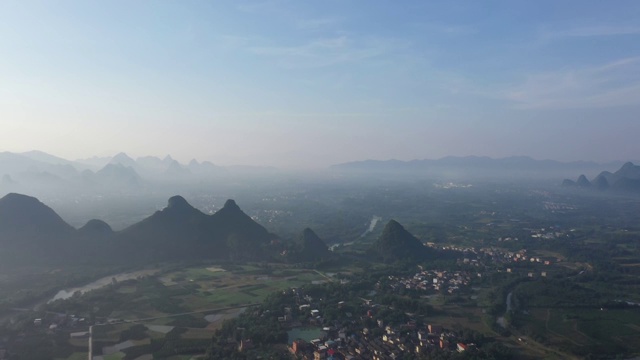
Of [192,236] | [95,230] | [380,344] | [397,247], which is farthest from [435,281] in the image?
[95,230]

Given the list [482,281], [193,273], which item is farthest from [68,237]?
[482,281]

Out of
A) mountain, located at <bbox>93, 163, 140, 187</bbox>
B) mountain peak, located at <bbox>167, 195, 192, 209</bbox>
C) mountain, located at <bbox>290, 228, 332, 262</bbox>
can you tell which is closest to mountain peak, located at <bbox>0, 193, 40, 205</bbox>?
mountain peak, located at <bbox>167, 195, 192, 209</bbox>

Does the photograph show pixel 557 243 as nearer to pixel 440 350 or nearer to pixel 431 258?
pixel 431 258

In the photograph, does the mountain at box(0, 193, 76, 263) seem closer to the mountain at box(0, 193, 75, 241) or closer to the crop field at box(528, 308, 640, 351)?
the mountain at box(0, 193, 75, 241)

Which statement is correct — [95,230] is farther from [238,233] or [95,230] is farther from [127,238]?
[238,233]

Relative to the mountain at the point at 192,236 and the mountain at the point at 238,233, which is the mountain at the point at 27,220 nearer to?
the mountain at the point at 192,236

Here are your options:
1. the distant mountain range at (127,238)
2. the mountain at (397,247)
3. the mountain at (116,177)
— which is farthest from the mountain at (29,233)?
the mountain at (116,177)
